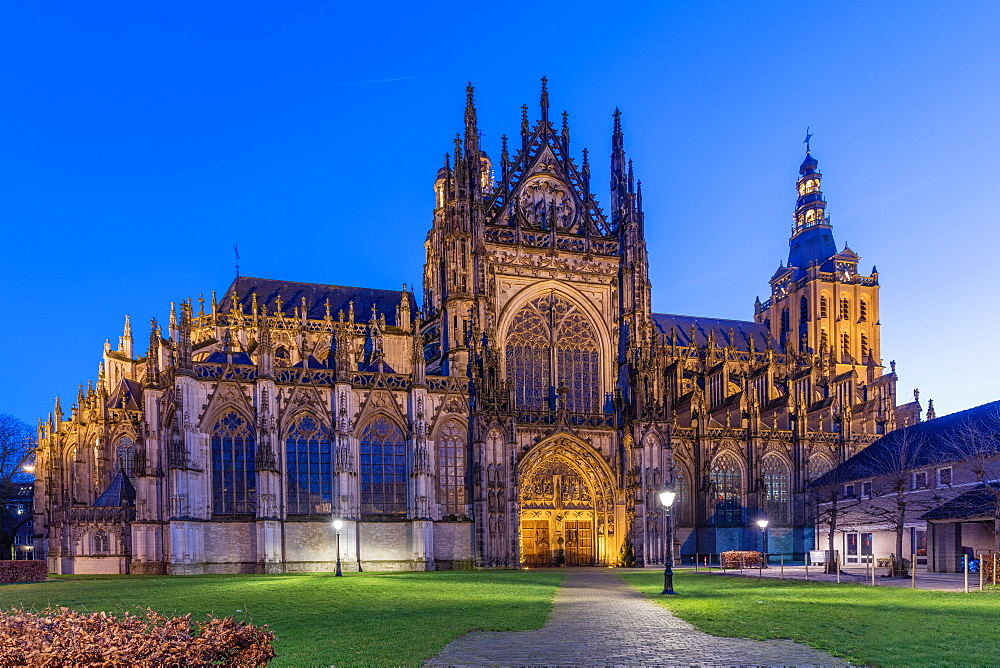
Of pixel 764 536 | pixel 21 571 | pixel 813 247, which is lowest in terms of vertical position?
pixel 764 536

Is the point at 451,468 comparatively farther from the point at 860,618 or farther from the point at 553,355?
the point at 860,618

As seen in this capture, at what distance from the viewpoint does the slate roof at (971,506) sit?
3706 cm

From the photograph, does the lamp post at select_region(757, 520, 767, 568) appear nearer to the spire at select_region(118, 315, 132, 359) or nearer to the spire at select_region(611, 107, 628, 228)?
the spire at select_region(611, 107, 628, 228)

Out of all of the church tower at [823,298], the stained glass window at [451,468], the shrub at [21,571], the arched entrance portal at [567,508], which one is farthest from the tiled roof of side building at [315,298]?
the church tower at [823,298]

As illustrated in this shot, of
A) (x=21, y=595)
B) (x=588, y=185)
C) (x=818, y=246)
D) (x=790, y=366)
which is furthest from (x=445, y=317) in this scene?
(x=818, y=246)

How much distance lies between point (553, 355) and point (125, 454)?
3015 centimetres

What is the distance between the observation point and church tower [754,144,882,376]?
91.2 meters

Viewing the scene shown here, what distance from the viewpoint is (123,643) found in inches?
350

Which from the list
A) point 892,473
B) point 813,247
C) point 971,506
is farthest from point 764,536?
point 813,247

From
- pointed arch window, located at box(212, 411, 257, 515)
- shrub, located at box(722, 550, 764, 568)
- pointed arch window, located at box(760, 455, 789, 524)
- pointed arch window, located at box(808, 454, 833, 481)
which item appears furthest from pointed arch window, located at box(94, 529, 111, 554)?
A: pointed arch window, located at box(808, 454, 833, 481)

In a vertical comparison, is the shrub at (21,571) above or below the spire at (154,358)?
below

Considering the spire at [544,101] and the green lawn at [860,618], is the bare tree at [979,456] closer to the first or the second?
the green lawn at [860,618]

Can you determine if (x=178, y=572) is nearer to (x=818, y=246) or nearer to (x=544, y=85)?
(x=544, y=85)

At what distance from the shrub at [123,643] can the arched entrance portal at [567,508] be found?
44.3m
